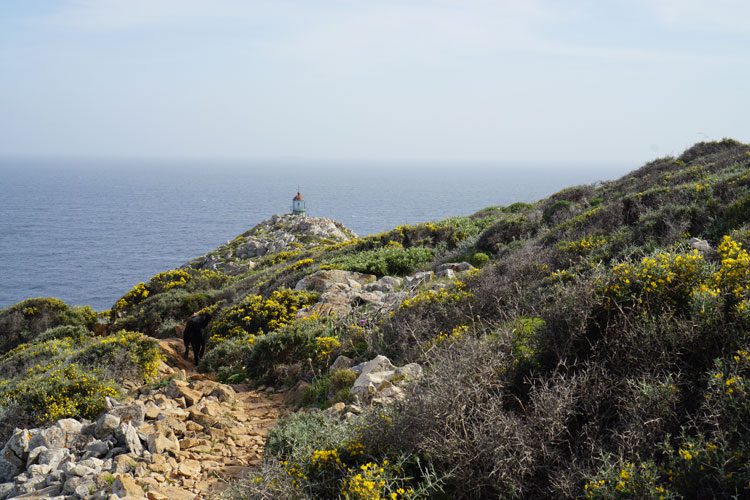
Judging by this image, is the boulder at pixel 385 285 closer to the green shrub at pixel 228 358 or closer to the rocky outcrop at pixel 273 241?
the green shrub at pixel 228 358

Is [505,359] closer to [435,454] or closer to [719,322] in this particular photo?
[435,454]

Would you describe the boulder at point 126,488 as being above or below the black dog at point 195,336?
above

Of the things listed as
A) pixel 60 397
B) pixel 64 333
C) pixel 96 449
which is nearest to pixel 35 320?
pixel 64 333

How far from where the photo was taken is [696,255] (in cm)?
557

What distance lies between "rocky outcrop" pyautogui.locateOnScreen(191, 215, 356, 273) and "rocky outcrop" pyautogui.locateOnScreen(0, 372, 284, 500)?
24.4 meters

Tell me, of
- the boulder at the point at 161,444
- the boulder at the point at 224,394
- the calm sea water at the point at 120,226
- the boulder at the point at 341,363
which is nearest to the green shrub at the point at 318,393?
the boulder at the point at 341,363

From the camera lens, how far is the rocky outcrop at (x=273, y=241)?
37.9 m

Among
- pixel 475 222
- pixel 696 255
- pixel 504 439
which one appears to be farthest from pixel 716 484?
pixel 475 222

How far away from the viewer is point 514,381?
214 inches

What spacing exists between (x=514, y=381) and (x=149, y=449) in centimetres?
423

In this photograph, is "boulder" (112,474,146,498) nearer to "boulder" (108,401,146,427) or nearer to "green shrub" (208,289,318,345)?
"boulder" (108,401,146,427)

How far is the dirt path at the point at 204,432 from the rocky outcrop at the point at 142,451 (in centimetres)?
A: 1

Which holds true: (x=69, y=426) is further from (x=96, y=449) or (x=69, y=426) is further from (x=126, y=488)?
(x=126, y=488)

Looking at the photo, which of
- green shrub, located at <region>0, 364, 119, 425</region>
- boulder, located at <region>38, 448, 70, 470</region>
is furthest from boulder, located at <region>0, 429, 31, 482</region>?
green shrub, located at <region>0, 364, 119, 425</region>
